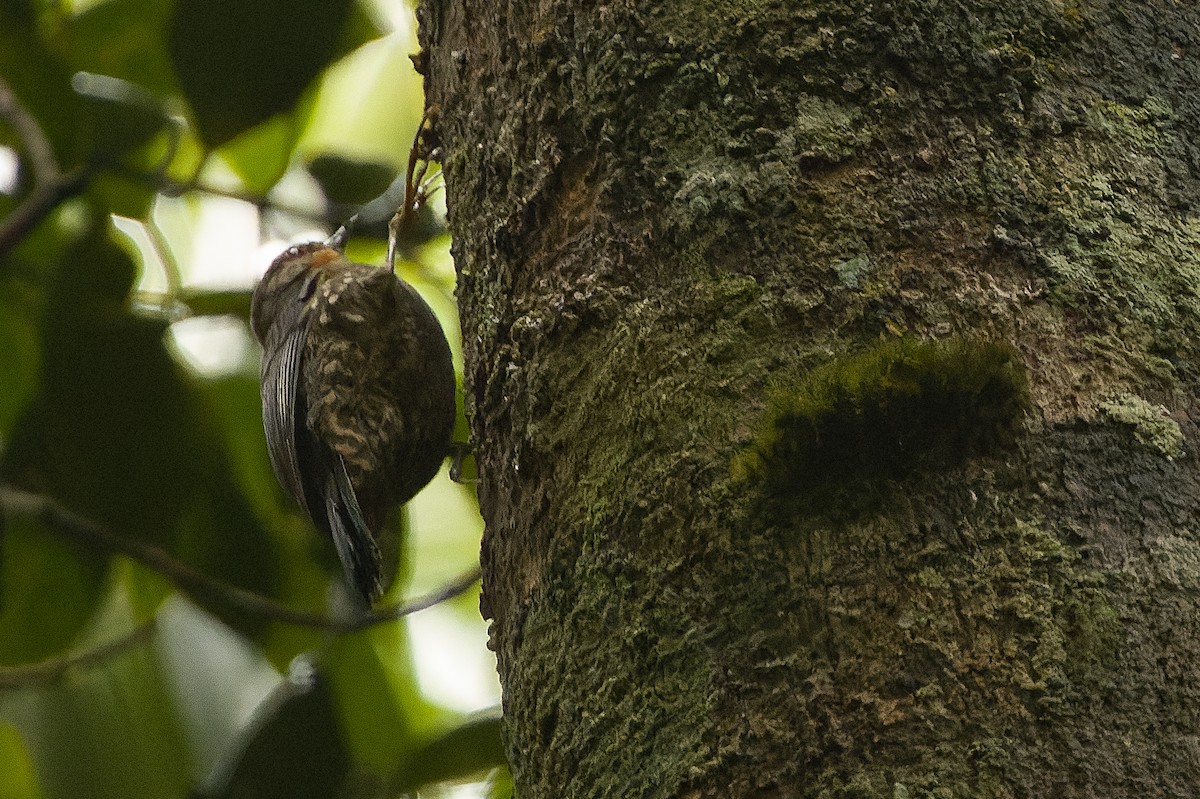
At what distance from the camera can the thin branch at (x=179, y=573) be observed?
2809 millimetres

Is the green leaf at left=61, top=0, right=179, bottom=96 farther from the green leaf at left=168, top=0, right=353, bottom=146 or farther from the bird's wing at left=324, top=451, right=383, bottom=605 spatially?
the bird's wing at left=324, top=451, right=383, bottom=605

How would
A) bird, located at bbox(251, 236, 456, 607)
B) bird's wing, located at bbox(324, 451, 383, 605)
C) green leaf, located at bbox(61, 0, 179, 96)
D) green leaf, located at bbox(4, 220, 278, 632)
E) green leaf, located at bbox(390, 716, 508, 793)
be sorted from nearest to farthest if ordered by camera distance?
green leaf, located at bbox(390, 716, 508, 793)
bird's wing, located at bbox(324, 451, 383, 605)
bird, located at bbox(251, 236, 456, 607)
green leaf, located at bbox(4, 220, 278, 632)
green leaf, located at bbox(61, 0, 179, 96)

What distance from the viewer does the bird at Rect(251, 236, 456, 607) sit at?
277 cm

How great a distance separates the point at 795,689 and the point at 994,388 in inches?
11.7

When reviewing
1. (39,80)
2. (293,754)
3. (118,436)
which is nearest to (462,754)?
(293,754)

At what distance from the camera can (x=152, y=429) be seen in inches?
121

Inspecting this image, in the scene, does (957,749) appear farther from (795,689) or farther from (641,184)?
(641,184)

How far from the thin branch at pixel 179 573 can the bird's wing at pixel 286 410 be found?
8.9 inches

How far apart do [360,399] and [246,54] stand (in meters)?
0.76

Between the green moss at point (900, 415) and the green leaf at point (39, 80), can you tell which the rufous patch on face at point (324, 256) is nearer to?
the green leaf at point (39, 80)

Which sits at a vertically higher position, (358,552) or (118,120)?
(118,120)

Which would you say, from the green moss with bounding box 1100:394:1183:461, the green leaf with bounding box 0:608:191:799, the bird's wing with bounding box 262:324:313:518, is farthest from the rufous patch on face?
the green moss with bounding box 1100:394:1183:461

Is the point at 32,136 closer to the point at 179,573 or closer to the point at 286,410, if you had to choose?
the point at 286,410

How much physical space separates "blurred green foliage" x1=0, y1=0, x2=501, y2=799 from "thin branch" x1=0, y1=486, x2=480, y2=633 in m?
0.02
